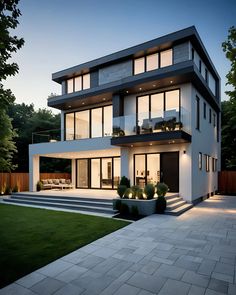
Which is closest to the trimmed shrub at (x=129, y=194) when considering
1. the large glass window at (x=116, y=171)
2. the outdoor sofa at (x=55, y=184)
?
the large glass window at (x=116, y=171)

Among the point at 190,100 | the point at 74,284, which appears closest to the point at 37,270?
the point at 74,284

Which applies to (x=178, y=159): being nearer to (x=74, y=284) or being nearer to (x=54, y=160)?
(x=74, y=284)

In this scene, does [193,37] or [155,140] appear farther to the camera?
[193,37]

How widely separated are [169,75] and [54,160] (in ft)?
66.9

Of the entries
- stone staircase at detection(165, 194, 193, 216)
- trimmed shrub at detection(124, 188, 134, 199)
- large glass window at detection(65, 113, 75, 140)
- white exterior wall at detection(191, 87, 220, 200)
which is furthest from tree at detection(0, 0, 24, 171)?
large glass window at detection(65, 113, 75, 140)

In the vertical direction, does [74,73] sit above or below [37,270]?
above

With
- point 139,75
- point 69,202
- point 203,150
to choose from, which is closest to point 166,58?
point 139,75

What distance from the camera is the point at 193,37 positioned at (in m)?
11.8

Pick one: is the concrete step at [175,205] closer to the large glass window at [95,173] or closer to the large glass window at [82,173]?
the large glass window at [95,173]

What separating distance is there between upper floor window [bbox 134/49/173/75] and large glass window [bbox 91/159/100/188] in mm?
7702

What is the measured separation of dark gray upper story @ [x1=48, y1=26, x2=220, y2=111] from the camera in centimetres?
1139

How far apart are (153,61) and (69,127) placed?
26.6ft

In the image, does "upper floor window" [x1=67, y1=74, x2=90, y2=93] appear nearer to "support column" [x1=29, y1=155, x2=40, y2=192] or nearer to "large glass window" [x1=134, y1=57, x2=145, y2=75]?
"large glass window" [x1=134, y1=57, x2=145, y2=75]

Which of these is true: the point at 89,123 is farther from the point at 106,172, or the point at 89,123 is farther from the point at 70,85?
the point at 106,172
